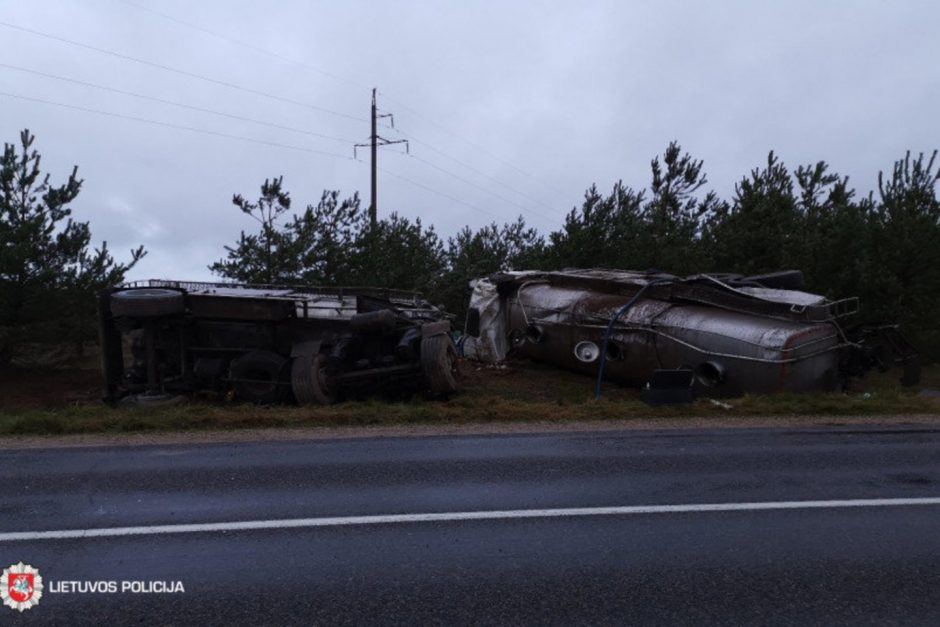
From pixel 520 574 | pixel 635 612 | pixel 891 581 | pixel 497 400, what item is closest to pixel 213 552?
pixel 520 574

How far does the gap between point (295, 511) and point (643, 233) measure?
17035 mm

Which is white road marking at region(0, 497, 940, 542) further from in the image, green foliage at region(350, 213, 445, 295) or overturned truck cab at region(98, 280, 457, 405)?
green foliage at region(350, 213, 445, 295)

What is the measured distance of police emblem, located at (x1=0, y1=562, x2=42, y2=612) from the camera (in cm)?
409

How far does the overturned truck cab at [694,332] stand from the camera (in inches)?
492

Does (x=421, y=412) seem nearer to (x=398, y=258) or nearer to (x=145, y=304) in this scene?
(x=145, y=304)

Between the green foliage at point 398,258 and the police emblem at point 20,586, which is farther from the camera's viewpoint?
the green foliage at point 398,258

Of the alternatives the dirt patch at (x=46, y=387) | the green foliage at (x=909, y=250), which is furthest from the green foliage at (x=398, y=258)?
the green foliage at (x=909, y=250)

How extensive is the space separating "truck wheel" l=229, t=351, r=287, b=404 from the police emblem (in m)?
8.00

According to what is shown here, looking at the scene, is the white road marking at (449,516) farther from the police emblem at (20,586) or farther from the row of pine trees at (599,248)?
the row of pine trees at (599,248)

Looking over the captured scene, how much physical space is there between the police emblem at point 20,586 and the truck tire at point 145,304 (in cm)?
803

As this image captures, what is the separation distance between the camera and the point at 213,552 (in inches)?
191

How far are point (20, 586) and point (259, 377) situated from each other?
338 inches

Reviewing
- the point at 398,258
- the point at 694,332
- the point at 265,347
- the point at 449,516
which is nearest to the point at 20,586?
the point at 449,516

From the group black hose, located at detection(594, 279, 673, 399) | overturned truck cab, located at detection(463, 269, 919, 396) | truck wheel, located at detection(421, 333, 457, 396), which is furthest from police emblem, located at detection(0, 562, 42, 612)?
black hose, located at detection(594, 279, 673, 399)
